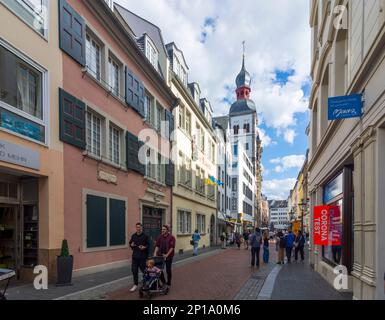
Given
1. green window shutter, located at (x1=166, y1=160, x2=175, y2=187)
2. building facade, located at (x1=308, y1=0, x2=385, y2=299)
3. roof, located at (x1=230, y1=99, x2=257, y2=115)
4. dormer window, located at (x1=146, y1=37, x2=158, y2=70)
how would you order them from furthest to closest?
roof, located at (x1=230, y1=99, x2=257, y2=115) < green window shutter, located at (x1=166, y1=160, x2=175, y2=187) < dormer window, located at (x1=146, y1=37, x2=158, y2=70) < building facade, located at (x1=308, y1=0, x2=385, y2=299)

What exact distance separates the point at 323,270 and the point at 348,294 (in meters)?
3.56

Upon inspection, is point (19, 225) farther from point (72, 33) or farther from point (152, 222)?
point (152, 222)

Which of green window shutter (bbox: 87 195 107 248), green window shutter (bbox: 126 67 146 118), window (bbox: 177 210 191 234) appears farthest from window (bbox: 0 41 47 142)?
window (bbox: 177 210 191 234)

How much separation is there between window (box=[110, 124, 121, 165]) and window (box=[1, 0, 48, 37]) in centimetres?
504

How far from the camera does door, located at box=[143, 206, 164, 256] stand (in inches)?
690

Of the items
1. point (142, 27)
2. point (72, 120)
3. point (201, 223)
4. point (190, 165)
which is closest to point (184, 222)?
point (190, 165)

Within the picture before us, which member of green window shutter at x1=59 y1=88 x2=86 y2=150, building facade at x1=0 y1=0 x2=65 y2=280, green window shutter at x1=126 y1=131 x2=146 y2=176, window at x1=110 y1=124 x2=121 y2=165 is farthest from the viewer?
green window shutter at x1=126 y1=131 x2=146 y2=176

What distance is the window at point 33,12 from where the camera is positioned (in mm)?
8930

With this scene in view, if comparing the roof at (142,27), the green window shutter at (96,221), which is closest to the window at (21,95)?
the green window shutter at (96,221)

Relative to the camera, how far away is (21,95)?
9.24m

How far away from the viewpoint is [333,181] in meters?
11.4

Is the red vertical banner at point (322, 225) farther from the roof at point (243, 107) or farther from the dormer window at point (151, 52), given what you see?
the roof at point (243, 107)

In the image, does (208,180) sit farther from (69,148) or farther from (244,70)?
(244,70)

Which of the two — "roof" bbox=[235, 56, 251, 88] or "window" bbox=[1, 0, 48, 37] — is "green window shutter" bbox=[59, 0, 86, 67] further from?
"roof" bbox=[235, 56, 251, 88]
